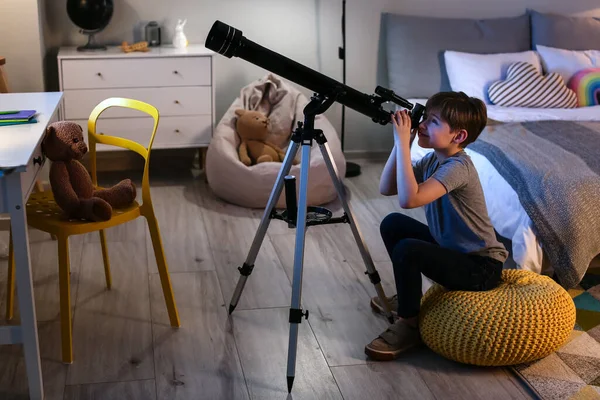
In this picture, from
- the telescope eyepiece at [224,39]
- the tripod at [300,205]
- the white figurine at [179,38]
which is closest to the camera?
the telescope eyepiece at [224,39]

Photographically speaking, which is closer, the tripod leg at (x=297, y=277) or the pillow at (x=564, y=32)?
the tripod leg at (x=297, y=277)

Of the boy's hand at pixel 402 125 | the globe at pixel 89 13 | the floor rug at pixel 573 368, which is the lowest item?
the floor rug at pixel 573 368

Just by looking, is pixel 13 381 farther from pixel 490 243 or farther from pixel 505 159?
pixel 505 159

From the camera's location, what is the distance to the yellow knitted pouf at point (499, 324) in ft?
7.68

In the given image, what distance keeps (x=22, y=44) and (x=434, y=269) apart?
2444 millimetres

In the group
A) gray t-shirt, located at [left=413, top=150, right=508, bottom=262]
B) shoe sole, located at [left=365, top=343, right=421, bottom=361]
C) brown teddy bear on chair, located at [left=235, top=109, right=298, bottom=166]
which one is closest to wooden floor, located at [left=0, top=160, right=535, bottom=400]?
shoe sole, located at [left=365, top=343, right=421, bottom=361]

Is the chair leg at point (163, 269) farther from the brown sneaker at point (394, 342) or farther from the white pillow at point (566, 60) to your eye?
the white pillow at point (566, 60)

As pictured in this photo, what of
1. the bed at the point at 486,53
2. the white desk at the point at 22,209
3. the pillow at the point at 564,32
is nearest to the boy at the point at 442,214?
the white desk at the point at 22,209

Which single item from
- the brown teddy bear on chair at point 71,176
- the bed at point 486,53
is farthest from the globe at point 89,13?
the brown teddy bear on chair at point 71,176

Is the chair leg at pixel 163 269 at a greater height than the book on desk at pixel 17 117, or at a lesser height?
lesser

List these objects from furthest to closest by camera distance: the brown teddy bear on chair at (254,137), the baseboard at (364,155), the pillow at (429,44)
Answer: the baseboard at (364,155), the pillow at (429,44), the brown teddy bear on chair at (254,137)

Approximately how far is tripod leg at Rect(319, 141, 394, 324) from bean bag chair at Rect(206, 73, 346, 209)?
1.09m

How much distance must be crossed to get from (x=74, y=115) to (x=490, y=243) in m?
2.40

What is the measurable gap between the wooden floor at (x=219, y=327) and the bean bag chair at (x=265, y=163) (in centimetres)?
21
